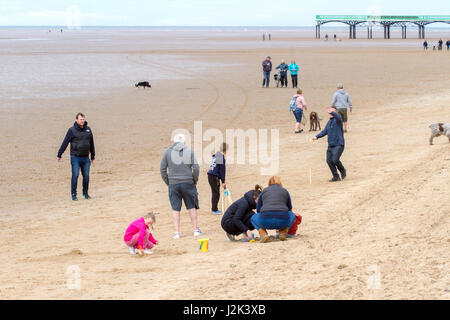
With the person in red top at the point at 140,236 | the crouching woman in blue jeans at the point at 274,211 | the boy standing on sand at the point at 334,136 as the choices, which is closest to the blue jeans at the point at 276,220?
the crouching woman in blue jeans at the point at 274,211

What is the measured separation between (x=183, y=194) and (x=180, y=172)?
0.37 m

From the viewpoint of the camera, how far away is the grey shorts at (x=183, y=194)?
432 inches

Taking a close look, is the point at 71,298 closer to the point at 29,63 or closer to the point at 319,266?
the point at 319,266

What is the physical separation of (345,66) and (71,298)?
138ft

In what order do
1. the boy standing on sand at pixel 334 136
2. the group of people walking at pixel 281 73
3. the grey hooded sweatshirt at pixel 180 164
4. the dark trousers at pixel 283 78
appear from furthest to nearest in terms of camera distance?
the dark trousers at pixel 283 78, the group of people walking at pixel 281 73, the boy standing on sand at pixel 334 136, the grey hooded sweatshirt at pixel 180 164

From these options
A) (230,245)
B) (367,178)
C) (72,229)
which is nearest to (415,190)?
(367,178)

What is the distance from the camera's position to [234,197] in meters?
14.5

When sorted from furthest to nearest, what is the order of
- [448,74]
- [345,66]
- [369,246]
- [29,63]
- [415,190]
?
[29,63] → [345,66] → [448,74] → [415,190] → [369,246]

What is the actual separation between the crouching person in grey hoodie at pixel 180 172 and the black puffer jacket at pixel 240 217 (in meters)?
0.64

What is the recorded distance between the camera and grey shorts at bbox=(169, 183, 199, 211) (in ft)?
36.0

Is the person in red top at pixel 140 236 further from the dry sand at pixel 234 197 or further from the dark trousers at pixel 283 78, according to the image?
the dark trousers at pixel 283 78

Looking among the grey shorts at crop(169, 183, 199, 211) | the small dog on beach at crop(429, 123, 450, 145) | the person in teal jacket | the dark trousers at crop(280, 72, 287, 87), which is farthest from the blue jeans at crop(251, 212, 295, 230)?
the dark trousers at crop(280, 72, 287, 87)

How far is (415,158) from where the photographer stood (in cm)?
1569

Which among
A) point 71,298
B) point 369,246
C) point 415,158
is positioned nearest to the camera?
point 71,298
